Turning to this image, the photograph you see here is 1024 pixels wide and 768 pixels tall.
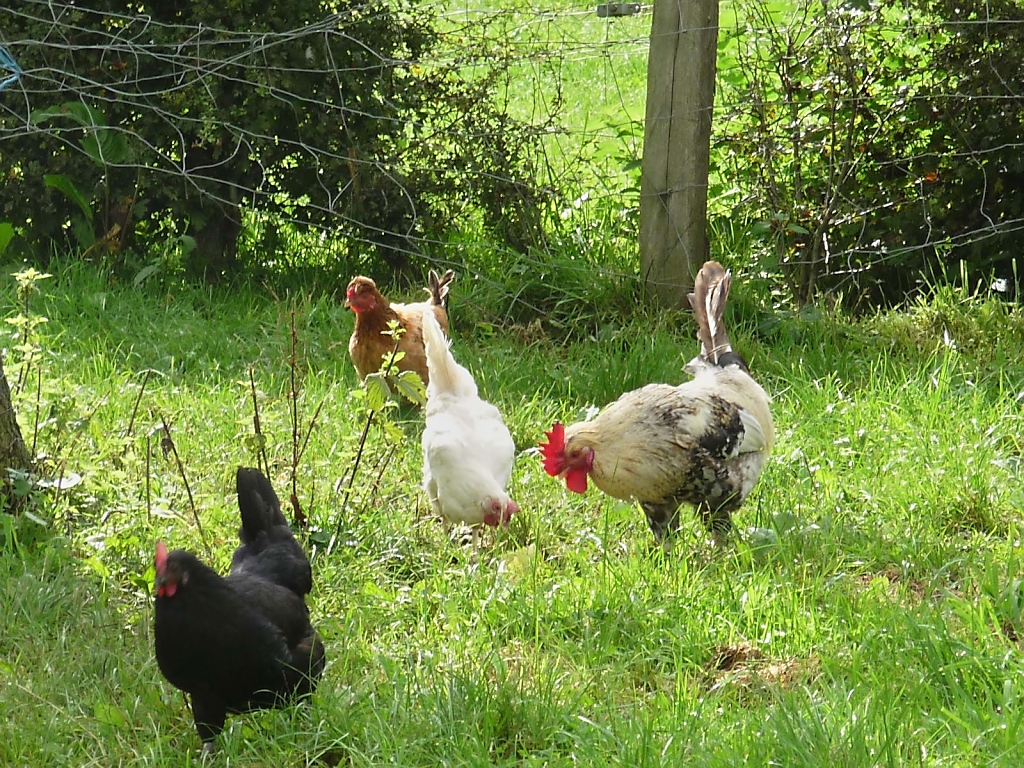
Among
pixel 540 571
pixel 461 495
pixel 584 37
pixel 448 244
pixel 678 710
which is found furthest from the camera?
pixel 584 37

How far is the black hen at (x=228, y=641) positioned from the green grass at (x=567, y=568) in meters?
0.09

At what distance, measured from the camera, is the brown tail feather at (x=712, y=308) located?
4.73 meters

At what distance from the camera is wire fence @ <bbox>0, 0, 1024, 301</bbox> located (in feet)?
20.8

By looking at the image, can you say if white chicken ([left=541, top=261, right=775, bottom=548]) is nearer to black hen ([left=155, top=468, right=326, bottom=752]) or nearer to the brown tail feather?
the brown tail feather

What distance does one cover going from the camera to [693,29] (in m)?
5.65

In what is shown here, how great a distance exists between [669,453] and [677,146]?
225 cm

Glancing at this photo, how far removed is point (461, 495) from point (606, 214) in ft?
9.56

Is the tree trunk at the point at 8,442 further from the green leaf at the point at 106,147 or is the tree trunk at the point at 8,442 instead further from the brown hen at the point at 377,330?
the green leaf at the point at 106,147

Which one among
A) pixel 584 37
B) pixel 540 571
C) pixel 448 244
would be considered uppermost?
pixel 584 37

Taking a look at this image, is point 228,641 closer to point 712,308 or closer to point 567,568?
point 567,568

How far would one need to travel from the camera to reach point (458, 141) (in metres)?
6.73

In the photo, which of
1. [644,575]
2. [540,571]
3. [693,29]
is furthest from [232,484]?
[693,29]

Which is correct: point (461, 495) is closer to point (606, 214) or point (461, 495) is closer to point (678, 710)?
point (678, 710)

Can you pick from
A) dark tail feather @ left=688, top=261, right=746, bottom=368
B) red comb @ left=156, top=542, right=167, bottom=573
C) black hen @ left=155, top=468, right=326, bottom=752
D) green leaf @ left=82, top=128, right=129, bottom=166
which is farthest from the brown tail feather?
green leaf @ left=82, top=128, right=129, bottom=166
